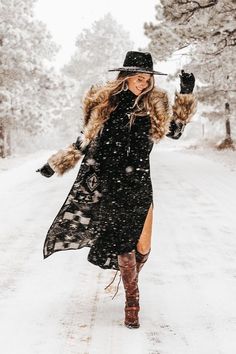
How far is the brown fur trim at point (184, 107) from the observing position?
4.21 metres

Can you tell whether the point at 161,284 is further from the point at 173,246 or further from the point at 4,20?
the point at 4,20

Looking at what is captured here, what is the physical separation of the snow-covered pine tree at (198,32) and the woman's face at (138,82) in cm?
1087

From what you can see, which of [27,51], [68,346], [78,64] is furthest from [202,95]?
[78,64]

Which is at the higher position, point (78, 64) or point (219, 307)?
point (78, 64)

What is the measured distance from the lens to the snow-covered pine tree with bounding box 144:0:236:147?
14.5 m

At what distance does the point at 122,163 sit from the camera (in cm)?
396

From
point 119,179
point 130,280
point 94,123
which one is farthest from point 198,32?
point 130,280

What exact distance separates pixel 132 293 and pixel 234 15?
12072mm

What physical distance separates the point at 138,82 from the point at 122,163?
0.63 m

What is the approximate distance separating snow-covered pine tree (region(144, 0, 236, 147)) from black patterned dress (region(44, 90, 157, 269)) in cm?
1104

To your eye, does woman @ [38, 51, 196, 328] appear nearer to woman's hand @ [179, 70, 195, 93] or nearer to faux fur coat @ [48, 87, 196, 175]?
faux fur coat @ [48, 87, 196, 175]

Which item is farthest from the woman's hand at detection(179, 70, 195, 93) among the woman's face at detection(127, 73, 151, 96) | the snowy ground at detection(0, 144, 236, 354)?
the snowy ground at detection(0, 144, 236, 354)

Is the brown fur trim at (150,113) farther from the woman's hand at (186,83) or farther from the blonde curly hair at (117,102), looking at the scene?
the woman's hand at (186,83)

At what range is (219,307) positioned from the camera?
4332 millimetres
